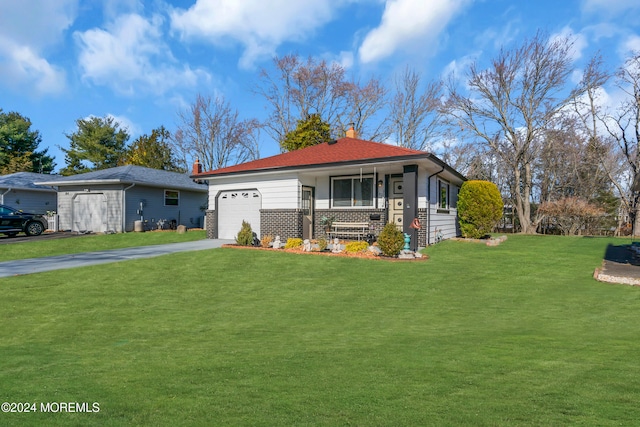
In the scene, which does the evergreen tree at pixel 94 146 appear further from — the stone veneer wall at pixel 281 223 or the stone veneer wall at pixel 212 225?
the stone veneer wall at pixel 281 223

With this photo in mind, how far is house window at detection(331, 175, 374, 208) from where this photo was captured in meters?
15.1

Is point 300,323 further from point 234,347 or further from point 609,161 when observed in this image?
point 609,161

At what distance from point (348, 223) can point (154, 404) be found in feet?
40.9

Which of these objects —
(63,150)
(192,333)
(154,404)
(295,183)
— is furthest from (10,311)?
(63,150)

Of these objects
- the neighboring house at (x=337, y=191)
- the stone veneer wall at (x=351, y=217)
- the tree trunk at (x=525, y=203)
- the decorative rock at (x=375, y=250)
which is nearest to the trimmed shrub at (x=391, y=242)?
the decorative rock at (x=375, y=250)

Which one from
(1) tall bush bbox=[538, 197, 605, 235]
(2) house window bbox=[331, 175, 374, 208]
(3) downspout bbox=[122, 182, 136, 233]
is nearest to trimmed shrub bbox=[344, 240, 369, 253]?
(2) house window bbox=[331, 175, 374, 208]

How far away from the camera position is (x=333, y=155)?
1494cm

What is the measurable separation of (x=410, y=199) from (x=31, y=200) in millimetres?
25673

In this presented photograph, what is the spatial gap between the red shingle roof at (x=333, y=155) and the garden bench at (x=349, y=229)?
2.75 metres

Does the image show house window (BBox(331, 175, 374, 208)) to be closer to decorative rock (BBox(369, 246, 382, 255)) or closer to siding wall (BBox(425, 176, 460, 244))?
siding wall (BBox(425, 176, 460, 244))

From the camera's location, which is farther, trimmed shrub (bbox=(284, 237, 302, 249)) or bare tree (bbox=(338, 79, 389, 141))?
bare tree (bbox=(338, 79, 389, 141))

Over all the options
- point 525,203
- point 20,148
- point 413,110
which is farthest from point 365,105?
point 20,148

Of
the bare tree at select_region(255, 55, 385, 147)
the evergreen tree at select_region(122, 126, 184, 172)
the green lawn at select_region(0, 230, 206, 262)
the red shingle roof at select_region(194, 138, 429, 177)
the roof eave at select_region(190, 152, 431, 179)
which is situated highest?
the bare tree at select_region(255, 55, 385, 147)

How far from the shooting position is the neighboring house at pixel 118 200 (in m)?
21.3
